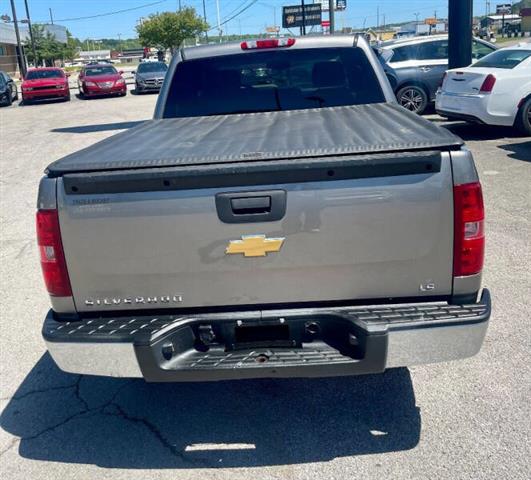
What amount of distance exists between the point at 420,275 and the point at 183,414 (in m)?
1.70

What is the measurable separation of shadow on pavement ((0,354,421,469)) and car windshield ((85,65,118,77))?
Answer: 2640 cm

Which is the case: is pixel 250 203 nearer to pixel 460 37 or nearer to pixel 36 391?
pixel 36 391

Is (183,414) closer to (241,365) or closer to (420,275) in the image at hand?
(241,365)

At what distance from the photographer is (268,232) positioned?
9.18 feet

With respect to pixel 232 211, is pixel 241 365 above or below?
below

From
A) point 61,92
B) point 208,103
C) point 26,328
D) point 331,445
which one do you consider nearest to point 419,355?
point 331,445

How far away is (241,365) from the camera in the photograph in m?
2.86

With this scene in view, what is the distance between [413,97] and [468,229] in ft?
41.2

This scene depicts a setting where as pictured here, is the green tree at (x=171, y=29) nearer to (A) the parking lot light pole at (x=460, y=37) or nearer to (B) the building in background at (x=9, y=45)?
(B) the building in background at (x=9, y=45)

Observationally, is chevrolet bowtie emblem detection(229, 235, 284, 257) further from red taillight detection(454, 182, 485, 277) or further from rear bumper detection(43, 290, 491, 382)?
red taillight detection(454, 182, 485, 277)

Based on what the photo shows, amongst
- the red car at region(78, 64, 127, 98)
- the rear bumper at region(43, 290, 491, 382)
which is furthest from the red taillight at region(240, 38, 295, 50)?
the red car at region(78, 64, 127, 98)

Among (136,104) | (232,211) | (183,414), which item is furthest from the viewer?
(136,104)

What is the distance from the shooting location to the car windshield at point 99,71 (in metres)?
28.2

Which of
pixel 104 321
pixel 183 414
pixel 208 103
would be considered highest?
pixel 208 103
